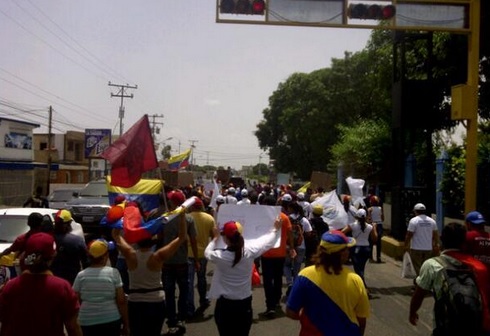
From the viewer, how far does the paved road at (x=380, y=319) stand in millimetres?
8227

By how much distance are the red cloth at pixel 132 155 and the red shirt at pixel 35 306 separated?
2.80 meters

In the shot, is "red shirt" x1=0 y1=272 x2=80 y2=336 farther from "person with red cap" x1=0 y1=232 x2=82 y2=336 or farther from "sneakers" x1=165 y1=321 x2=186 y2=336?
"sneakers" x1=165 y1=321 x2=186 y2=336

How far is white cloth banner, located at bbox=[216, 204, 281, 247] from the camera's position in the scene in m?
6.89

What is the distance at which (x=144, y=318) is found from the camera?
572cm

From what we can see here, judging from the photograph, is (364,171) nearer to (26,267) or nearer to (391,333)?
(391,333)

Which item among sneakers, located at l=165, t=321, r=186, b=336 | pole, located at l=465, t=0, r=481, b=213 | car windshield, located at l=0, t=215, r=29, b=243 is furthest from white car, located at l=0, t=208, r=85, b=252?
pole, located at l=465, t=0, r=481, b=213

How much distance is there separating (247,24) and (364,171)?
17.7m

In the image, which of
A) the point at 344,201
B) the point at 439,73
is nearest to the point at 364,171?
the point at 439,73

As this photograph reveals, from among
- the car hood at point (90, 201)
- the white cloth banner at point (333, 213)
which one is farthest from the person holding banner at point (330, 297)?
the car hood at point (90, 201)

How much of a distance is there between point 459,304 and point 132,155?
4060 mm

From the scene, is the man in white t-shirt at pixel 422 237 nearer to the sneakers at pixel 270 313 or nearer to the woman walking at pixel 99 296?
the sneakers at pixel 270 313

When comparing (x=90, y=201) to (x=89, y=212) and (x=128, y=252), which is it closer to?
(x=89, y=212)

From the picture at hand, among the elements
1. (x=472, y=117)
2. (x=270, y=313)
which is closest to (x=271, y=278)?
(x=270, y=313)

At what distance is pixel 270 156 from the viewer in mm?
59594
